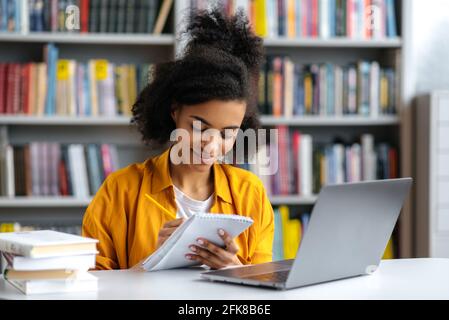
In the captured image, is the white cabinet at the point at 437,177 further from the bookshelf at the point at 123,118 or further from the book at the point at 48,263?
the book at the point at 48,263

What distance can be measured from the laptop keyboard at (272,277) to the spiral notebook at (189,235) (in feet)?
0.39

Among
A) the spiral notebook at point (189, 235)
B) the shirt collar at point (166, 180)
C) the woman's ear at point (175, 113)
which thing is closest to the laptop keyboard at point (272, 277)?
the spiral notebook at point (189, 235)

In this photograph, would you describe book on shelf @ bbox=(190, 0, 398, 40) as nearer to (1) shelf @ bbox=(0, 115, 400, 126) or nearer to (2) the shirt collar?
(1) shelf @ bbox=(0, 115, 400, 126)

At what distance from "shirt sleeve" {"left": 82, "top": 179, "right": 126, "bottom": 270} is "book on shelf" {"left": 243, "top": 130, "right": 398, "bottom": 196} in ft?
4.80

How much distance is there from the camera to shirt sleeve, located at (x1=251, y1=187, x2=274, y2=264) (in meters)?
1.82

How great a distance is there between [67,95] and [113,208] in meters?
1.43

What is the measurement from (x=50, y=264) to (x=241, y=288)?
0.33 m

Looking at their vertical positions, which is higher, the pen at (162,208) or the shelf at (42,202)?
the pen at (162,208)

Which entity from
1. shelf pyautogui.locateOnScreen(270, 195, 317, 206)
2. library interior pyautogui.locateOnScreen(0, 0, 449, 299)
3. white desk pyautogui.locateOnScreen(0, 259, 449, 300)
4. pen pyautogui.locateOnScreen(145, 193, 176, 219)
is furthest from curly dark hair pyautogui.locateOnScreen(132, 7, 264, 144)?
shelf pyautogui.locateOnScreen(270, 195, 317, 206)

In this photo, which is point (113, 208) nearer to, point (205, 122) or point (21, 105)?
point (205, 122)

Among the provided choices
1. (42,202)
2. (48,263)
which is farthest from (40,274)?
(42,202)

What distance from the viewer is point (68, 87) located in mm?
3090

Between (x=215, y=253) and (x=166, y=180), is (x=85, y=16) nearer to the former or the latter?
(x=166, y=180)

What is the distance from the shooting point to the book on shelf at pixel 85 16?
3.05 meters
